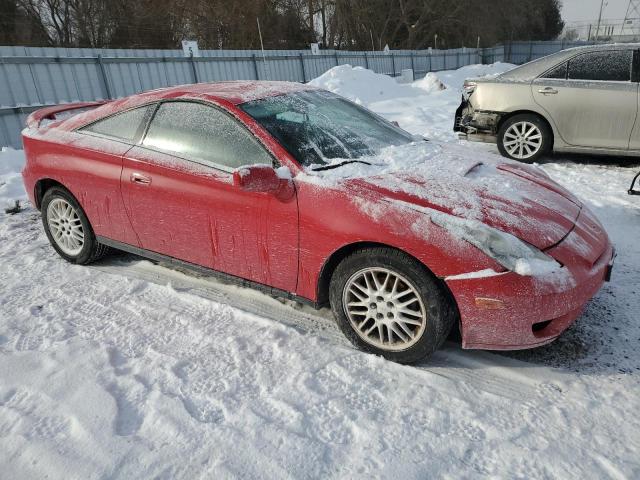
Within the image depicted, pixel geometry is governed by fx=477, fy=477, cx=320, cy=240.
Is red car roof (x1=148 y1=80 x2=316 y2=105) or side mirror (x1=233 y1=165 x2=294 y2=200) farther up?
red car roof (x1=148 y1=80 x2=316 y2=105)

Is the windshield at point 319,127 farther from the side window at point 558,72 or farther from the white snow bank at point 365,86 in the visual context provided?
the white snow bank at point 365,86

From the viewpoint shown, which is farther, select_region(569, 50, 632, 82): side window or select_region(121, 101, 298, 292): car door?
select_region(569, 50, 632, 82): side window

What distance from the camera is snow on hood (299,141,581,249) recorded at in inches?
98.0

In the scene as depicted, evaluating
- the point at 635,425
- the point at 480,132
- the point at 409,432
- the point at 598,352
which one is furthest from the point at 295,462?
the point at 480,132

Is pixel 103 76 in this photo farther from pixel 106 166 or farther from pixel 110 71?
pixel 106 166

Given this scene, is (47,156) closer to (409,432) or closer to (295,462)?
(295,462)

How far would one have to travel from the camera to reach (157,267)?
3873mm

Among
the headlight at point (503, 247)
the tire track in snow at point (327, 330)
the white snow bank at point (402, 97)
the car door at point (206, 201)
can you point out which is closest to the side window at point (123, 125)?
the car door at point (206, 201)

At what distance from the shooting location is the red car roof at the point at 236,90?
10.5ft

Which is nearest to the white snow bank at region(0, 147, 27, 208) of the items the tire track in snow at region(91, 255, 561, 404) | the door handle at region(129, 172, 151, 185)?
the tire track in snow at region(91, 255, 561, 404)

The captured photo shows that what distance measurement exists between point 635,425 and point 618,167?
4.96 metres

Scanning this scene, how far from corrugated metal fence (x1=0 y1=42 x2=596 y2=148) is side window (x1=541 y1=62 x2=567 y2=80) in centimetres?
906

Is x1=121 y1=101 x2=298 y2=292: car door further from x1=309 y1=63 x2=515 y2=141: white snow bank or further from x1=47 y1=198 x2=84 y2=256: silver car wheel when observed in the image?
x1=309 y1=63 x2=515 y2=141: white snow bank

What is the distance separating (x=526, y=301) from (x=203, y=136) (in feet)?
7.09
